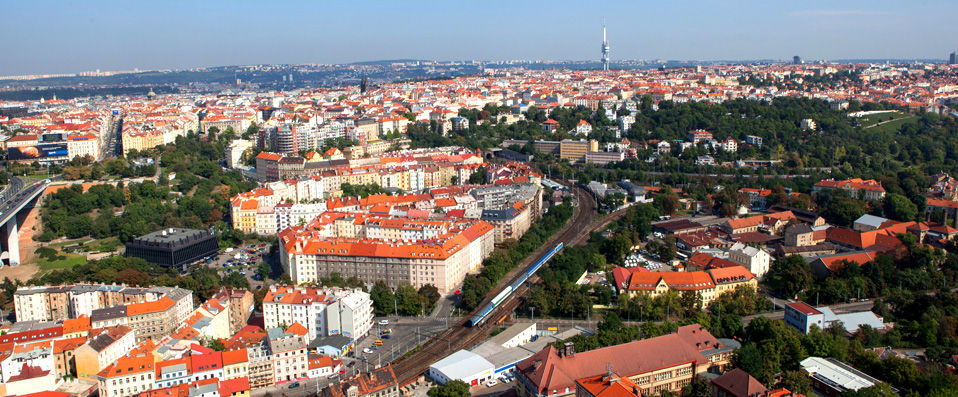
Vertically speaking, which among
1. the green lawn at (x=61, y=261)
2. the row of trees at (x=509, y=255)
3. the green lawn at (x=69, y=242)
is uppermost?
the row of trees at (x=509, y=255)

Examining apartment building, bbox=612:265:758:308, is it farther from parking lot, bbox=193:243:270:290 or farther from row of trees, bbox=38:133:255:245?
row of trees, bbox=38:133:255:245

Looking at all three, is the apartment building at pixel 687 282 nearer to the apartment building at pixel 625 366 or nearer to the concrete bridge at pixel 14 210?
the apartment building at pixel 625 366

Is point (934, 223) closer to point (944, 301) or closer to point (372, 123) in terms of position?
point (944, 301)

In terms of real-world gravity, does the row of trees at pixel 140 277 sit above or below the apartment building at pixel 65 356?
above

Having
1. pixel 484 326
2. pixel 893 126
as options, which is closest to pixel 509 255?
pixel 484 326

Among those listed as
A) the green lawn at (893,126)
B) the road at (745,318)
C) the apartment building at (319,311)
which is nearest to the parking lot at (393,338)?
the apartment building at (319,311)

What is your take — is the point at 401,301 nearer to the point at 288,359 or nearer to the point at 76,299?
the point at 288,359

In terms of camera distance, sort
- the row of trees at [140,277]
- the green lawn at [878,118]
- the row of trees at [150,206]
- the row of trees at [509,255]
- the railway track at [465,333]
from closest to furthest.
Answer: the railway track at [465,333] → the row of trees at [509,255] → the row of trees at [140,277] → the row of trees at [150,206] → the green lawn at [878,118]

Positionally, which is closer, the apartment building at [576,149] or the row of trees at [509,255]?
the row of trees at [509,255]
